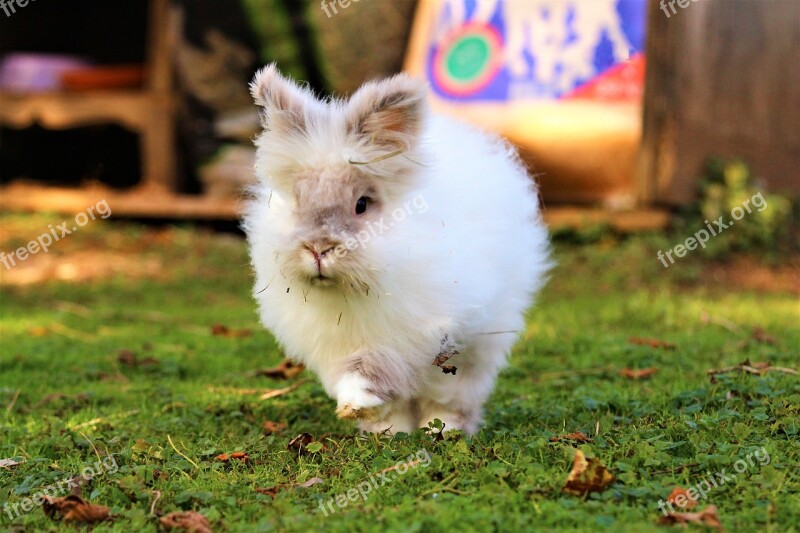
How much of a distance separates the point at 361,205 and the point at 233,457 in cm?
114

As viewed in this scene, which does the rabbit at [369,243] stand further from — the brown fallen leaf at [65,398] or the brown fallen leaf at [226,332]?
the brown fallen leaf at [226,332]

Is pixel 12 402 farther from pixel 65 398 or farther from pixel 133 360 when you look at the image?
pixel 133 360

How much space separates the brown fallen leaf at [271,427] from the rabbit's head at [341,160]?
942 millimetres

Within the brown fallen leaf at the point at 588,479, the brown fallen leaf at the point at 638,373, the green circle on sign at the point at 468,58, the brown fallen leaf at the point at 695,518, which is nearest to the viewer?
the brown fallen leaf at the point at 695,518

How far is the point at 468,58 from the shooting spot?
1009 cm

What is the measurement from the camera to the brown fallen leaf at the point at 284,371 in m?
5.43

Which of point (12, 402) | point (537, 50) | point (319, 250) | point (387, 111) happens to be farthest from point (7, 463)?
point (537, 50)

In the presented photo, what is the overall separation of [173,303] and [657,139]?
4.88 meters

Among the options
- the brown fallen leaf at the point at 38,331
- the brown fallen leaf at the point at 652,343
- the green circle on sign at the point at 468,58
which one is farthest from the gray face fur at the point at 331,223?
the green circle on sign at the point at 468,58

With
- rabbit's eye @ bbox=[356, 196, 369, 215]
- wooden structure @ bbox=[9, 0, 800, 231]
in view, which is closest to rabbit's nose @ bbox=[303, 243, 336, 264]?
rabbit's eye @ bbox=[356, 196, 369, 215]

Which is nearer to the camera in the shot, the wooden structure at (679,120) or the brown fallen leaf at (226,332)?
the brown fallen leaf at (226,332)

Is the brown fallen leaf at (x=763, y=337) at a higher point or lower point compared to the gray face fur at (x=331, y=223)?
lower

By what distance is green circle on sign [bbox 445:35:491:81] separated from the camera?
1002 centimetres

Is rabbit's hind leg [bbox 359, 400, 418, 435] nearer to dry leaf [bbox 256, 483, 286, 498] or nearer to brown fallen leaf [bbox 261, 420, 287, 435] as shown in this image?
brown fallen leaf [bbox 261, 420, 287, 435]
